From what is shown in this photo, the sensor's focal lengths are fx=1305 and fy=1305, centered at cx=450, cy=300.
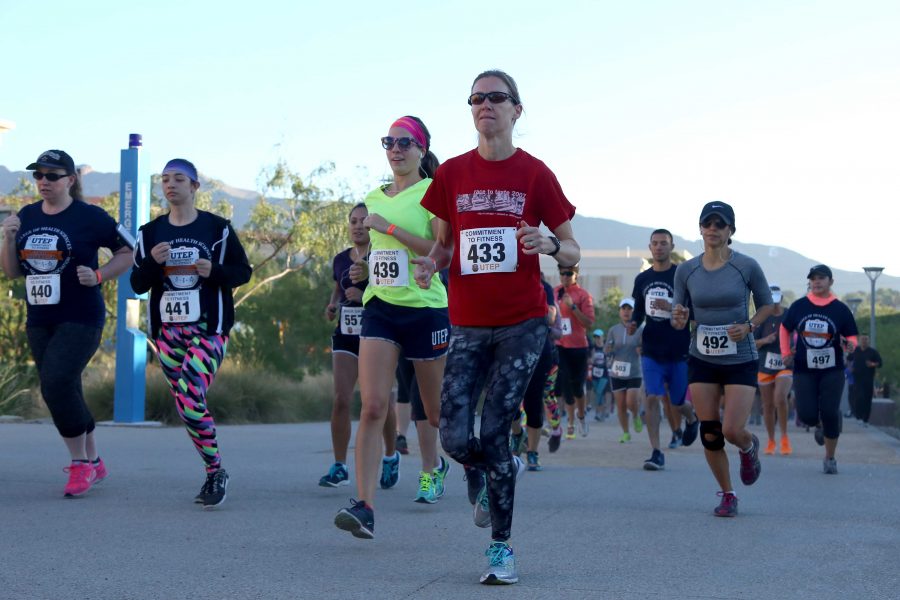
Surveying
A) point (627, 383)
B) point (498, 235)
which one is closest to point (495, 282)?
point (498, 235)

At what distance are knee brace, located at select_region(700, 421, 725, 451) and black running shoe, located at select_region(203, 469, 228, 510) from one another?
298cm

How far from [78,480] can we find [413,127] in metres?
2.99

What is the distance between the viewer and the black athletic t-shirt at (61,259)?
800 cm

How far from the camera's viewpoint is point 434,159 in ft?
25.5

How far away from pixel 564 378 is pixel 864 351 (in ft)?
41.0

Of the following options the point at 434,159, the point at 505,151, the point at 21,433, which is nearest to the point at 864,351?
the point at 21,433

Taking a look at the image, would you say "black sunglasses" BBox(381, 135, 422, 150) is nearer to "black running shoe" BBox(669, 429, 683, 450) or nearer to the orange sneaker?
"black running shoe" BBox(669, 429, 683, 450)

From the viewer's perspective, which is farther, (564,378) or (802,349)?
(564,378)

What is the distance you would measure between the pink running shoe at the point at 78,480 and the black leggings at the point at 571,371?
8609mm

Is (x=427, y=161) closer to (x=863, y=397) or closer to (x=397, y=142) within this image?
(x=397, y=142)

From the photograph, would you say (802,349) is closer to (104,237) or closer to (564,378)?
(564,378)

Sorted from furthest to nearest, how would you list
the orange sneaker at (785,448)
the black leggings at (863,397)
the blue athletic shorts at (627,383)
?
the black leggings at (863,397) < the blue athletic shorts at (627,383) < the orange sneaker at (785,448)

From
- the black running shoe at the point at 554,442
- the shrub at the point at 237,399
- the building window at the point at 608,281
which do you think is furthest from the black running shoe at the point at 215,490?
the building window at the point at 608,281

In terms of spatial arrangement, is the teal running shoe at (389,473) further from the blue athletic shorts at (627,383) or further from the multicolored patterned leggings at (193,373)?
the blue athletic shorts at (627,383)
